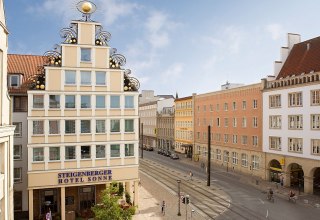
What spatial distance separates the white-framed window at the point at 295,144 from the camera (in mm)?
48088

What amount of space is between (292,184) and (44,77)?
40.8m

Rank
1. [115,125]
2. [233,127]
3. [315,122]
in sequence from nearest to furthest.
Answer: [115,125], [315,122], [233,127]

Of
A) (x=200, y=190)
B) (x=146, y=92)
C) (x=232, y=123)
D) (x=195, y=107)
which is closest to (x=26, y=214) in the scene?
(x=200, y=190)

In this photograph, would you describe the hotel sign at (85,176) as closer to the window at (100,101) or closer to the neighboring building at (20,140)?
the neighboring building at (20,140)

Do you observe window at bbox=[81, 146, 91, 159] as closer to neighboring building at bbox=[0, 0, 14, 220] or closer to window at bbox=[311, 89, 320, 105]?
neighboring building at bbox=[0, 0, 14, 220]

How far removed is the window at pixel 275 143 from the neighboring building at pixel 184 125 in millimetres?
33639

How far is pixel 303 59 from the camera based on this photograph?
5381 centimetres

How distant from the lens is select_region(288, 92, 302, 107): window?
159 feet

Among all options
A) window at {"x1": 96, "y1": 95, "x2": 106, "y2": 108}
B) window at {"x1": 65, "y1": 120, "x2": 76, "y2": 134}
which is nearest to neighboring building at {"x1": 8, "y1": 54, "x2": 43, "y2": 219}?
window at {"x1": 65, "y1": 120, "x2": 76, "y2": 134}

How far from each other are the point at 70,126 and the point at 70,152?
9.37 feet

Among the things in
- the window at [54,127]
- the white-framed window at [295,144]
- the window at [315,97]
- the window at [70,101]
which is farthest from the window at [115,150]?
the window at [315,97]

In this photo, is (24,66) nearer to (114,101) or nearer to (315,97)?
(114,101)

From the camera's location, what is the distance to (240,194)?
4603cm

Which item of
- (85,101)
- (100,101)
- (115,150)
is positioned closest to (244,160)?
(115,150)
